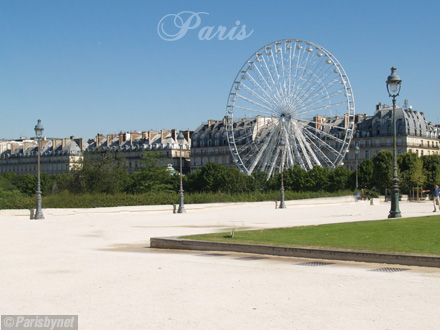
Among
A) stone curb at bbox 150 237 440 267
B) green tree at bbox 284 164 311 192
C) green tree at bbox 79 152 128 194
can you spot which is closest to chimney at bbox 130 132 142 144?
green tree at bbox 284 164 311 192

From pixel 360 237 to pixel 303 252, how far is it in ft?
7.61

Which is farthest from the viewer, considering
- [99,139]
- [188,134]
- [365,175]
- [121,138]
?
[99,139]

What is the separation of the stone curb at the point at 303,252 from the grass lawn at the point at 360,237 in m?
0.37

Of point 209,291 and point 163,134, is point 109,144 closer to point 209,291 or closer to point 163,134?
point 163,134

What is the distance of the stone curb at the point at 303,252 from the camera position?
471 inches

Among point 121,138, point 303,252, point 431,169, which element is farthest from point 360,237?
point 121,138

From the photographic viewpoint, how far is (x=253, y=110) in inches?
2461

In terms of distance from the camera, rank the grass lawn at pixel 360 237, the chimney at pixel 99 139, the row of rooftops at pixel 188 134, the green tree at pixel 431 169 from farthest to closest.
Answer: the chimney at pixel 99 139 < the row of rooftops at pixel 188 134 < the green tree at pixel 431 169 < the grass lawn at pixel 360 237

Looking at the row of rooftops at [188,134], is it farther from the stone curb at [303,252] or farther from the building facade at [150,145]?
the stone curb at [303,252]

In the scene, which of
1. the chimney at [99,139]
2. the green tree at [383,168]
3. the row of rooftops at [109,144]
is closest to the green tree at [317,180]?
the green tree at [383,168]

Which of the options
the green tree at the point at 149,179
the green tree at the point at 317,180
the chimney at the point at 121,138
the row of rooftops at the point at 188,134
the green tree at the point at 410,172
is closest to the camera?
the green tree at the point at 149,179

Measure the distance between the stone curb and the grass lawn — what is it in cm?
37

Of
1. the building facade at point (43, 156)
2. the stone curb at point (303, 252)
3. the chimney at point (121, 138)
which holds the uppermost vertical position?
the chimney at point (121, 138)

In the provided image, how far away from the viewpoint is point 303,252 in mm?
13656
